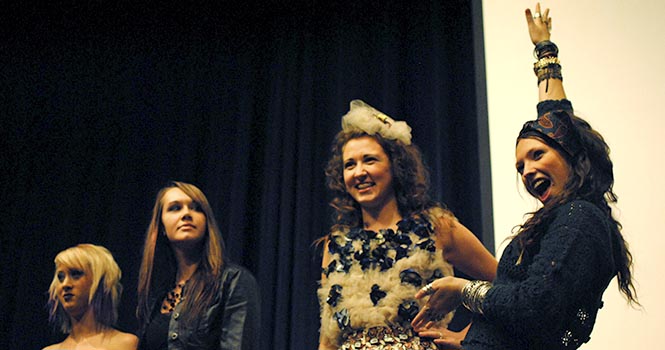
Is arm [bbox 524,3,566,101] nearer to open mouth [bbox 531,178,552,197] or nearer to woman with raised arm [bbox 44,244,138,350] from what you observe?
open mouth [bbox 531,178,552,197]

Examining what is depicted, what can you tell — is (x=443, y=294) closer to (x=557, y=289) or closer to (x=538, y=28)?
(x=557, y=289)

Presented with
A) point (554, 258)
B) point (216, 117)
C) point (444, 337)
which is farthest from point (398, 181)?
point (216, 117)

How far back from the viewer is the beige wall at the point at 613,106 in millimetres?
2764

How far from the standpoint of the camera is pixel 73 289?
321cm

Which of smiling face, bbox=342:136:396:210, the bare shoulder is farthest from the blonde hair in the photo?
Result: smiling face, bbox=342:136:396:210

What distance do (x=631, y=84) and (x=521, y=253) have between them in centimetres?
143

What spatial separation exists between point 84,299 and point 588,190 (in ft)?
7.13

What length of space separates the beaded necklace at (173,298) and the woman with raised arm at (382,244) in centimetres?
56

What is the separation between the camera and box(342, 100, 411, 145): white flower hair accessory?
282 cm

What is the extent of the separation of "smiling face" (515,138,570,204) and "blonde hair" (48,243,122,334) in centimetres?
196

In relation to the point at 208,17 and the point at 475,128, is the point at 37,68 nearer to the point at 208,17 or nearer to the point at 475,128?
the point at 208,17

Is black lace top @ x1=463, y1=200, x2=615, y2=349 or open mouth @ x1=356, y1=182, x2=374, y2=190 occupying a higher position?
open mouth @ x1=356, y1=182, x2=374, y2=190

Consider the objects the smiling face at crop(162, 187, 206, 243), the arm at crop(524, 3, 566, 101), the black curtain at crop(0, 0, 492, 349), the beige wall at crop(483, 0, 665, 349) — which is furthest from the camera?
the black curtain at crop(0, 0, 492, 349)

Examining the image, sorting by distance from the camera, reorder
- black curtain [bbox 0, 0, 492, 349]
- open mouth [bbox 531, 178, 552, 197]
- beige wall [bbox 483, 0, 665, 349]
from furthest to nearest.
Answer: black curtain [bbox 0, 0, 492, 349], beige wall [bbox 483, 0, 665, 349], open mouth [bbox 531, 178, 552, 197]
